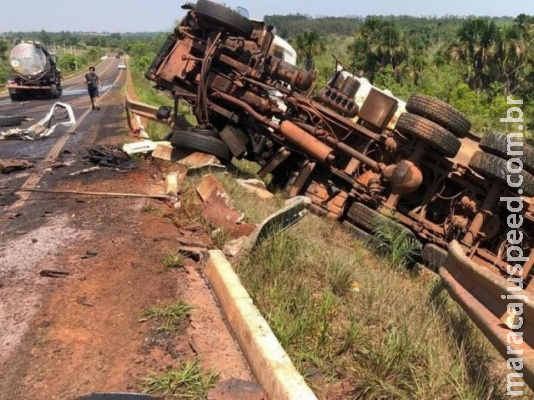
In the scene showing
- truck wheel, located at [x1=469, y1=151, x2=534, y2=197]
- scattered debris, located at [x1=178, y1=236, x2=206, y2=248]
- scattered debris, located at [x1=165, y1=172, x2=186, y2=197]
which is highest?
truck wheel, located at [x1=469, y1=151, x2=534, y2=197]

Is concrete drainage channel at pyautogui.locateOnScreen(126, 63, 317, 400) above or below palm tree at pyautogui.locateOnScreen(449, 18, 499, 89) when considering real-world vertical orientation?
below

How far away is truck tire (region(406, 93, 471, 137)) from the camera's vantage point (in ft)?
20.2

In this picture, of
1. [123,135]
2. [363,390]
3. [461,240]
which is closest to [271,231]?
[363,390]

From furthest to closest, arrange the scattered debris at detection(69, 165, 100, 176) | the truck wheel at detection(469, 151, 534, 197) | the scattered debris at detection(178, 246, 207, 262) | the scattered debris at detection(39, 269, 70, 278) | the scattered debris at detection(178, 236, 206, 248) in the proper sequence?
1. the scattered debris at detection(69, 165, 100, 176)
2. the truck wheel at detection(469, 151, 534, 197)
3. the scattered debris at detection(178, 236, 206, 248)
4. the scattered debris at detection(178, 246, 207, 262)
5. the scattered debris at detection(39, 269, 70, 278)

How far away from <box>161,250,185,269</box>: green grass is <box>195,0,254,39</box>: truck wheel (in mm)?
5044

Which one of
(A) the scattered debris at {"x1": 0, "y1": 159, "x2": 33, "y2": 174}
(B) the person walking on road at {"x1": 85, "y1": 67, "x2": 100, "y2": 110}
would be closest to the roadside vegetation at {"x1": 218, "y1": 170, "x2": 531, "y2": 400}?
(A) the scattered debris at {"x1": 0, "y1": 159, "x2": 33, "y2": 174}

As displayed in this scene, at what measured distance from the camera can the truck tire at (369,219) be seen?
21.5 feet

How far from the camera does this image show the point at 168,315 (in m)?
3.34

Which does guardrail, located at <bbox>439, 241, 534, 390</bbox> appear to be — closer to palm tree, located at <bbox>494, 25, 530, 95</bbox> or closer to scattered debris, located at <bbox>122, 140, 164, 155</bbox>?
scattered debris, located at <bbox>122, 140, 164, 155</bbox>

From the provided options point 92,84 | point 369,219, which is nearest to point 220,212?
point 369,219

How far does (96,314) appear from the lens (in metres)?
3.39

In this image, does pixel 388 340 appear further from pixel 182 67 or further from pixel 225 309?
pixel 182 67

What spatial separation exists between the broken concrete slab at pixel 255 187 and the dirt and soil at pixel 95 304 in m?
1.80

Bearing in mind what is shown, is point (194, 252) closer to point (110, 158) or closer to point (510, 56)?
point (110, 158)
